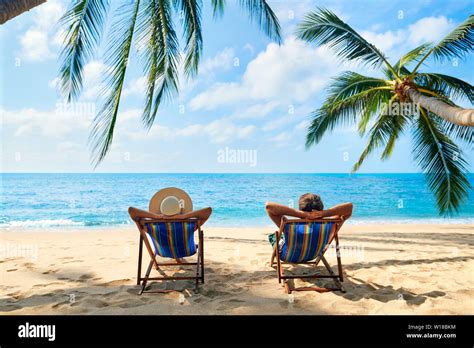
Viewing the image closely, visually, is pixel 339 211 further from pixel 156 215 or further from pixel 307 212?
pixel 156 215

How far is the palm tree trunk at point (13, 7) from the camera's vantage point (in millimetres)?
2801

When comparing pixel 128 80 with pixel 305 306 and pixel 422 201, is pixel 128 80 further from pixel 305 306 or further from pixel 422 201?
pixel 422 201

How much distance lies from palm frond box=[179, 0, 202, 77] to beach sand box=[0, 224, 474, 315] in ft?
10.7

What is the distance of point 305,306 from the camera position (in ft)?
8.70

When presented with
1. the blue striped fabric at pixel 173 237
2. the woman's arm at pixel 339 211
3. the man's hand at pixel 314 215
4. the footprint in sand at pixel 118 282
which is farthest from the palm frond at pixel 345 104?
the footprint in sand at pixel 118 282

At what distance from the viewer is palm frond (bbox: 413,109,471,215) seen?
5.88 metres

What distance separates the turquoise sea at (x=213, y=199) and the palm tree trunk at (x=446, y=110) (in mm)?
10141

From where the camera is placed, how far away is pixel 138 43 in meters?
4.59

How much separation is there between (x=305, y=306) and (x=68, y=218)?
17068 mm

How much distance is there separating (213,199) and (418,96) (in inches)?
830

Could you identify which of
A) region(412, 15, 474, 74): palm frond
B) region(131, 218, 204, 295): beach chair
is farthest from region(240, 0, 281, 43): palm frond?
region(131, 218, 204, 295): beach chair

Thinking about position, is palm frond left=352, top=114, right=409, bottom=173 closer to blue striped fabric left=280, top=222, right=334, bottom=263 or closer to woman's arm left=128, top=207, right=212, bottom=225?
blue striped fabric left=280, top=222, right=334, bottom=263
